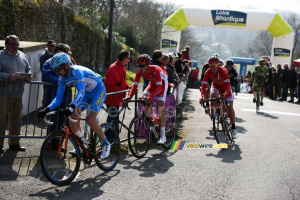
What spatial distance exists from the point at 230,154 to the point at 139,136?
204 centimetres

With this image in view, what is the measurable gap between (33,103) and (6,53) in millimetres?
2379

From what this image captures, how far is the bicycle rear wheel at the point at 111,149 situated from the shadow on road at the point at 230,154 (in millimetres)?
2270

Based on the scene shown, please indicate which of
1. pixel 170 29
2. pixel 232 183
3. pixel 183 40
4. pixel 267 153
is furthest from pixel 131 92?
pixel 183 40

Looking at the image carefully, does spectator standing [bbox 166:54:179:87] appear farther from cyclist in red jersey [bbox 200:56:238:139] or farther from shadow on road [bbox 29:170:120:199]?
shadow on road [bbox 29:170:120:199]

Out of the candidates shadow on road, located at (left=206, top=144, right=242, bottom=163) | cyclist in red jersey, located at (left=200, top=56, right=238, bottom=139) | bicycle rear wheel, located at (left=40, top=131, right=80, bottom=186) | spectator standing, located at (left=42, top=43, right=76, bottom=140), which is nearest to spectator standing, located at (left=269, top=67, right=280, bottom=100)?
cyclist in red jersey, located at (left=200, top=56, right=238, bottom=139)

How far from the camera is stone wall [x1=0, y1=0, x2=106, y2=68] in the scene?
12.6 m

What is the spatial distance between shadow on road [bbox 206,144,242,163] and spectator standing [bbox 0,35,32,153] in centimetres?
383

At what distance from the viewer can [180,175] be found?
6145mm

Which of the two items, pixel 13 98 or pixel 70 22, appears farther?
pixel 70 22

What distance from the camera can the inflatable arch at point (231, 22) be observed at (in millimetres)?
26500

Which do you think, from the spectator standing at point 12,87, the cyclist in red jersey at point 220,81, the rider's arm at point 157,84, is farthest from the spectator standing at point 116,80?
the cyclist in red jersey at point 220,81

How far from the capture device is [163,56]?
9523 mm

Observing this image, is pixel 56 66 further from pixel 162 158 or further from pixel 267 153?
pixel 267 153

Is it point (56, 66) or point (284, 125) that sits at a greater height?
point (56, 66)
